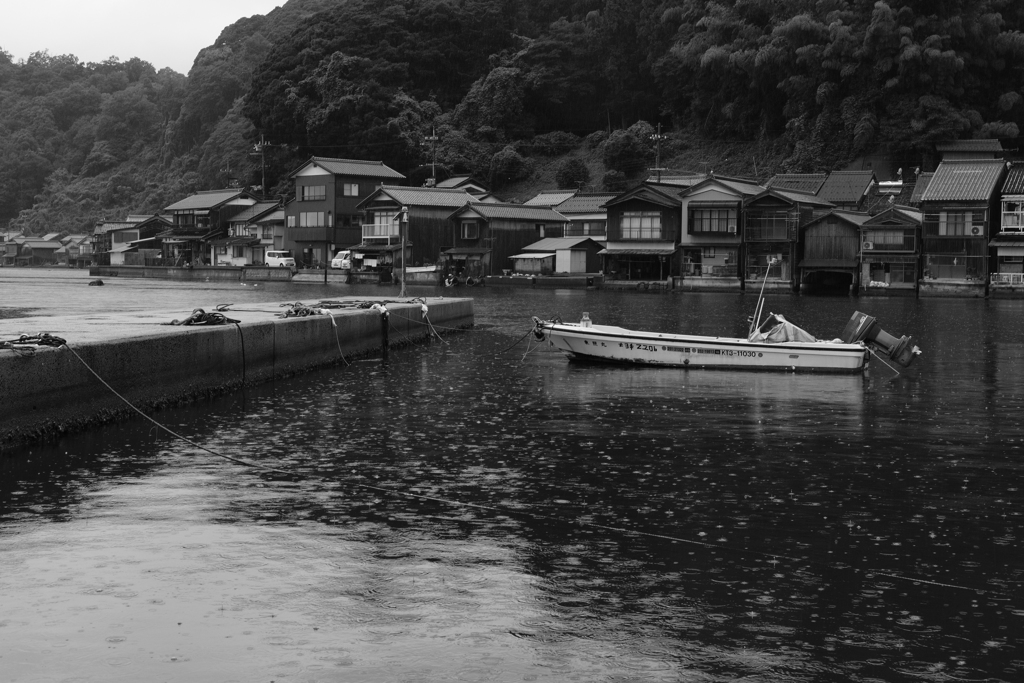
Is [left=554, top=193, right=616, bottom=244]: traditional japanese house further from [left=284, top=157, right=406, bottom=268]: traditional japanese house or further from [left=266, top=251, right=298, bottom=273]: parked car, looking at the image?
[left=266, top=251, right=298, bottom=273]: parked car

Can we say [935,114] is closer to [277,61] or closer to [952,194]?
[952,194]

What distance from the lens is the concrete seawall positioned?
1414cm

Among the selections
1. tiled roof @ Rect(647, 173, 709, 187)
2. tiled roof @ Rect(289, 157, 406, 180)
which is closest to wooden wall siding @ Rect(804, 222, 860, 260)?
tiled roof @ Rect(647, 173, 709, 187)

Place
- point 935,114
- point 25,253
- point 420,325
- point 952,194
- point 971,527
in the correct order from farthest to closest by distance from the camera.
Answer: point 25,253 < point 935,114 < point 952,194 < point 420,325 < point 971,527

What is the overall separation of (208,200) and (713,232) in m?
51.6

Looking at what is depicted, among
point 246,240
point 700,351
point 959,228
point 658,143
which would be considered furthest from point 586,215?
point 700,351

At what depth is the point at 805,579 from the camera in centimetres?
959

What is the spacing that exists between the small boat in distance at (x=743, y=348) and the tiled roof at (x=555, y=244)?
51.5 m

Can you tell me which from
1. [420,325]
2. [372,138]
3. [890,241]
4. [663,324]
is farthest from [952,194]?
[372,138]

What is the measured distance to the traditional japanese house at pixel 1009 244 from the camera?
62312 millimetres

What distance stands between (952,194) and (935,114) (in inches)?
674

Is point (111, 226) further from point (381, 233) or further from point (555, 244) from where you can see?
point (555, 244)

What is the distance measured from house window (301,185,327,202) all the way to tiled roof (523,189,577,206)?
16.9 metres

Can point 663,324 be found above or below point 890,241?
below
